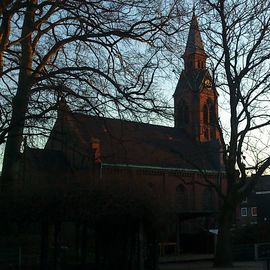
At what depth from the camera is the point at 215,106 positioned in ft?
86.4

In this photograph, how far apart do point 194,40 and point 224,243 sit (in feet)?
31.5

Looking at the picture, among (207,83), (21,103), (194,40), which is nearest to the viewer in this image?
(21,103)

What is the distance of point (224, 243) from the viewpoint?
2416 centimetres

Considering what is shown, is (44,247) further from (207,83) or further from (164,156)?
(164,156)

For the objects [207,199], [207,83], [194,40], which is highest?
[194,40]

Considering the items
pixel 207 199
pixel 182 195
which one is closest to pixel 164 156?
pixel 182 195

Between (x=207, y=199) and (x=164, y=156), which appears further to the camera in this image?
(x=207, y=199)

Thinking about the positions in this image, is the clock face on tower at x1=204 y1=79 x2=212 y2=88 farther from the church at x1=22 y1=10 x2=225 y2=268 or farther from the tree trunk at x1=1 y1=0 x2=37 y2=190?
the tree trunk at x1=1 y1=0 x2=37 y2=190

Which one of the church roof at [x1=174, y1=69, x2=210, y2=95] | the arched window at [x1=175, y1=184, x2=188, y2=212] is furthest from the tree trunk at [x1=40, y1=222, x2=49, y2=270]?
the arched window at [x1=175, y1=184, x2=188, y2=212]

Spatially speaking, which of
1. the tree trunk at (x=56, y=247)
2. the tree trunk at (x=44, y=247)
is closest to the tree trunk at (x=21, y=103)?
the tree trunk at (x=44, y=247)

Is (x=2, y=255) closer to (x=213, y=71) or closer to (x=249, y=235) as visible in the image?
(x=213, y=71)

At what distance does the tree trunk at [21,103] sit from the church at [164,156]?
1418 mm

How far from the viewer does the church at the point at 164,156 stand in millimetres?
21578

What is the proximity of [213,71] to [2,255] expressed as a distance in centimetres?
1333
